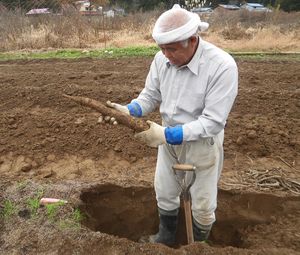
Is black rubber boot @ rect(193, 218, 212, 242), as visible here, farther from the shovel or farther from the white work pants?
the shovel

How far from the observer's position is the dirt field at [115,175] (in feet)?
10.6

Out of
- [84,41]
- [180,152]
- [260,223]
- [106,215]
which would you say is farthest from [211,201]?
[84,41]

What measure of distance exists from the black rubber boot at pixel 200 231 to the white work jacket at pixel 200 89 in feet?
3.27

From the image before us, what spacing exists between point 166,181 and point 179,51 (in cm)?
122

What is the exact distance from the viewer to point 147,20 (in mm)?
15008

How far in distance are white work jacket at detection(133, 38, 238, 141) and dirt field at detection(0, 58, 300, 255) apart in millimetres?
971

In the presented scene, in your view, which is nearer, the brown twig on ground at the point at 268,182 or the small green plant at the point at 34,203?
the small green plant at the point at 34,203

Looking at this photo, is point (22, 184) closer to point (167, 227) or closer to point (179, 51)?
point (167, 227)

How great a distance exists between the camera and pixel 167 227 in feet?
12.2

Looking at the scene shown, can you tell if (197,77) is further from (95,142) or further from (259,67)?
(259,67)

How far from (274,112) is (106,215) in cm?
295

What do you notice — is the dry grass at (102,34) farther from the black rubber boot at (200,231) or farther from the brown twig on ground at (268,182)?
the black rubber boot at (200,231)

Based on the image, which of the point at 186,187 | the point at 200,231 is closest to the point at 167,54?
the point at 186,187

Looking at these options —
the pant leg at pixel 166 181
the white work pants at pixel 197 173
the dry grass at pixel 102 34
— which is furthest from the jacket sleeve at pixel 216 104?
the dry grass at pixel 102 34
